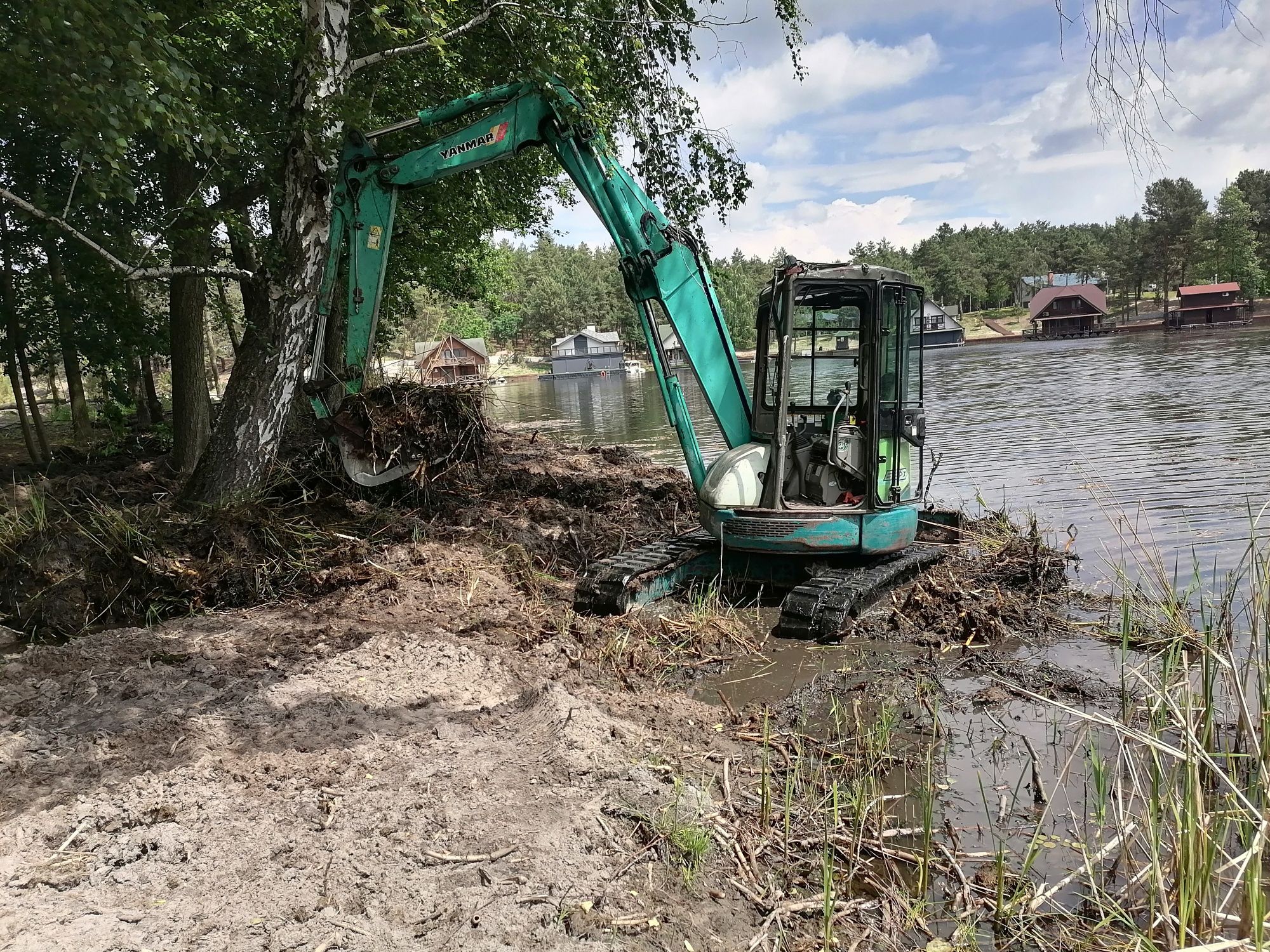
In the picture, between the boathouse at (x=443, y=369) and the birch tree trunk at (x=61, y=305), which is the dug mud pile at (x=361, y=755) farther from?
the birch tree trunk at (x=61, y=305)

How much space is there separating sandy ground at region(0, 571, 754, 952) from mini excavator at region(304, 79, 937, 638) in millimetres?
1950

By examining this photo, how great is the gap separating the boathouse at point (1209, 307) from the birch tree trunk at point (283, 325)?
73.4 meters

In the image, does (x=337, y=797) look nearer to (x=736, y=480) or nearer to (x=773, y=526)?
(x=773, y=526)

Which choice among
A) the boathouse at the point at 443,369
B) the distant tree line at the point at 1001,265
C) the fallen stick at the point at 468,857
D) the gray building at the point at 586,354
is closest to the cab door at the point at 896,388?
the boathouse at the point at 443,369

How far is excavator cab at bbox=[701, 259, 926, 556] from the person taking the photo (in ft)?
20.7

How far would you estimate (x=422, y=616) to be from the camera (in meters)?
5.54

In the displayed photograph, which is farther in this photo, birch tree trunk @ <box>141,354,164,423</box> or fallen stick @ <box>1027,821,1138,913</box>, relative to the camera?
birch tree trunk @ <box>141,354,164,423</box>

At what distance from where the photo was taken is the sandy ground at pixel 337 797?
259 cm

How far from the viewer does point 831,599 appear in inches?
223

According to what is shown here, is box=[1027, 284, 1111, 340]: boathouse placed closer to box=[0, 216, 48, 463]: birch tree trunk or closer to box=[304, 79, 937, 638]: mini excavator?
box=[304, 79, 937, 638]: mini excavator

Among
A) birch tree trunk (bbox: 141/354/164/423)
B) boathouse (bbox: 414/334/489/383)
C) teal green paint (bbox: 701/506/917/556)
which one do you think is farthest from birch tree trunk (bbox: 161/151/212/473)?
teal green paint (bbox: 701/506/917/556)

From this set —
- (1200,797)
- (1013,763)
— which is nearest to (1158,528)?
(1013,763)

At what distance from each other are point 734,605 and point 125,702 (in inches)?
168

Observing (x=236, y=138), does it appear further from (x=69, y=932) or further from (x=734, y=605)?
(x=69, y=932)
